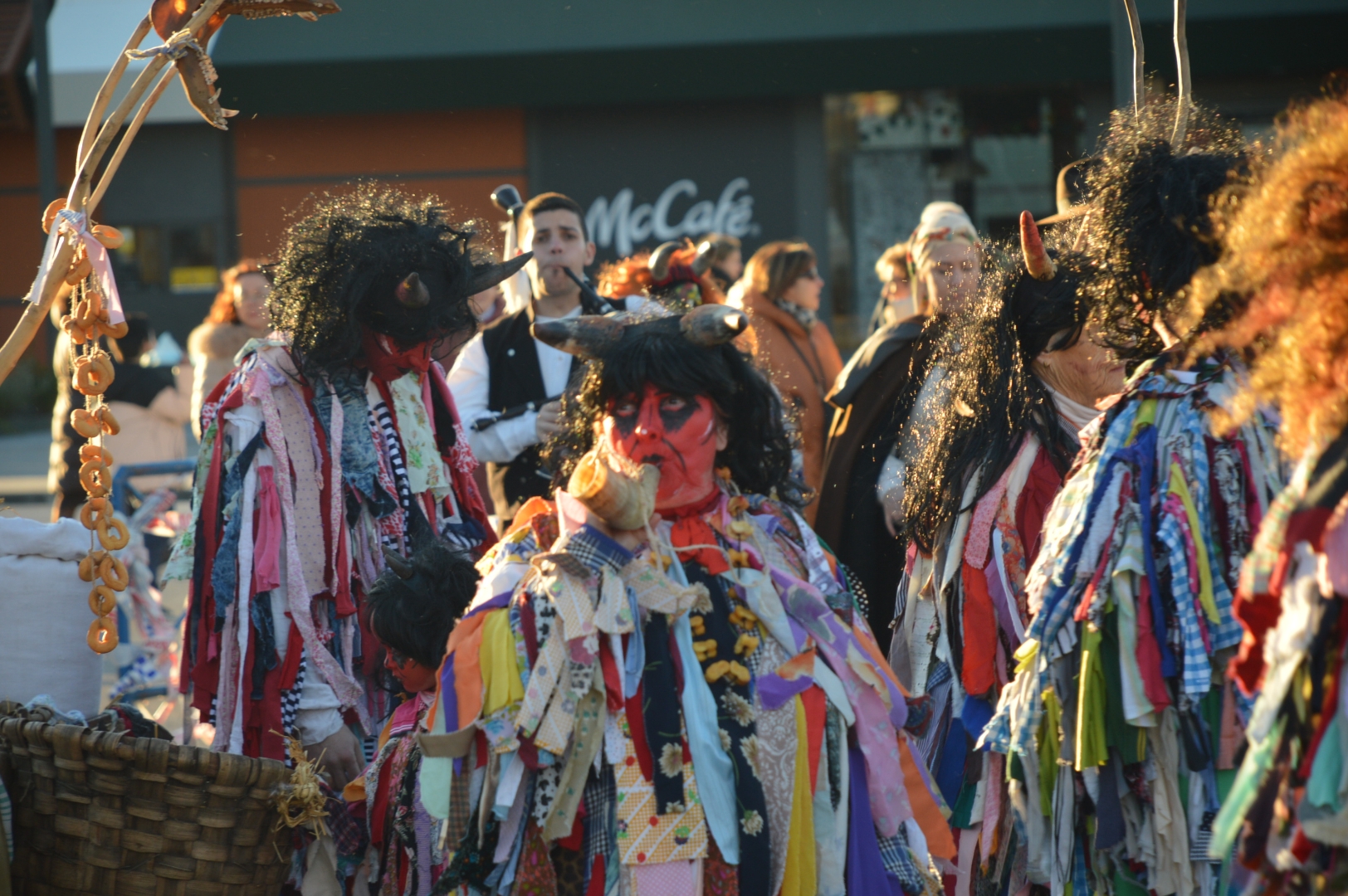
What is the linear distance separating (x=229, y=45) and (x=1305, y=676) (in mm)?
14441

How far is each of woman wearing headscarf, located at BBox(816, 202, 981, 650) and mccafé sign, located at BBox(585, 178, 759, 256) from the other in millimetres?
10458

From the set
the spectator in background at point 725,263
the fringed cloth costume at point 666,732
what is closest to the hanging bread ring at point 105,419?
the fringed cloth costume at point 666,732

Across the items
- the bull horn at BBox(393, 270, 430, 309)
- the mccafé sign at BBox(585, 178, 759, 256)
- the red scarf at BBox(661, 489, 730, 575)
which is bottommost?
the red scarf at BBox(661, 489, 730, 575)

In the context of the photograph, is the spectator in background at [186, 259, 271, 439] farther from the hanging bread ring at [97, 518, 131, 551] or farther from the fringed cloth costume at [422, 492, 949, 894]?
the fringed cloth costume at [422, 492, 949, 894]

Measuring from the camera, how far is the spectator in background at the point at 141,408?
6.91 meters

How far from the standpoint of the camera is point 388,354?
3.38 metres

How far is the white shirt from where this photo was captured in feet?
15.5

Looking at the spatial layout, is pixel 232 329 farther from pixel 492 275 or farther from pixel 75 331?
pixel 75 331

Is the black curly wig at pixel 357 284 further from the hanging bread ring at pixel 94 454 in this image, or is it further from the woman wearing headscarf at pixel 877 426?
the woman wearing headscarf at pixel 877 426

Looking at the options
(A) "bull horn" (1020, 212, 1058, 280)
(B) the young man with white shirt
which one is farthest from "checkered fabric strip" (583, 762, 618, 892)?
(B) the young man with white shirt

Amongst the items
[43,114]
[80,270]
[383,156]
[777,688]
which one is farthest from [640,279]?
[383,156]

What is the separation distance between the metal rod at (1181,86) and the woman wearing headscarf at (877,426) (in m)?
1.21

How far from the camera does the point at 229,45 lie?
1430 cm

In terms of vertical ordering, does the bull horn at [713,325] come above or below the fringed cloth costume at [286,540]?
above
